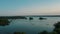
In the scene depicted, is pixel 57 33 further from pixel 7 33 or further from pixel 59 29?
pixel 7 33

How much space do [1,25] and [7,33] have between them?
5.30 metres

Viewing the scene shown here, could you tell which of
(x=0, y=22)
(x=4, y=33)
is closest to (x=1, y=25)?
(x=0, y=22)

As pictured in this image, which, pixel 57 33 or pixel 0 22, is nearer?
pixel 57 33

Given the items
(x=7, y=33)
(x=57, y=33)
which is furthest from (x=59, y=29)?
(x=7, y=33)

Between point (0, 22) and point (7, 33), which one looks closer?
point (7, 33)

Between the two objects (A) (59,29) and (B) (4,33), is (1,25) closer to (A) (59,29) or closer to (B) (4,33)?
(B) (4,33)

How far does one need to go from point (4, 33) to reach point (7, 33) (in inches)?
13.3

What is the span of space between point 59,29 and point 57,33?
693mm

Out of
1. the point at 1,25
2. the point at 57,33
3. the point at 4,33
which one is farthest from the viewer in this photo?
the point at 1,25

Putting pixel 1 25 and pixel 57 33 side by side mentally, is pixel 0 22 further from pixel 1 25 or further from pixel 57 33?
pixel 57 33

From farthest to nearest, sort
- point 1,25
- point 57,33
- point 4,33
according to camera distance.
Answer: point 1,25, point 4,33, point 57,33

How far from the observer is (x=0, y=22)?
20547 mm

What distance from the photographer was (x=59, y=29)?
40.4ft

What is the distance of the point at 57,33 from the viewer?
11766 millimetres
